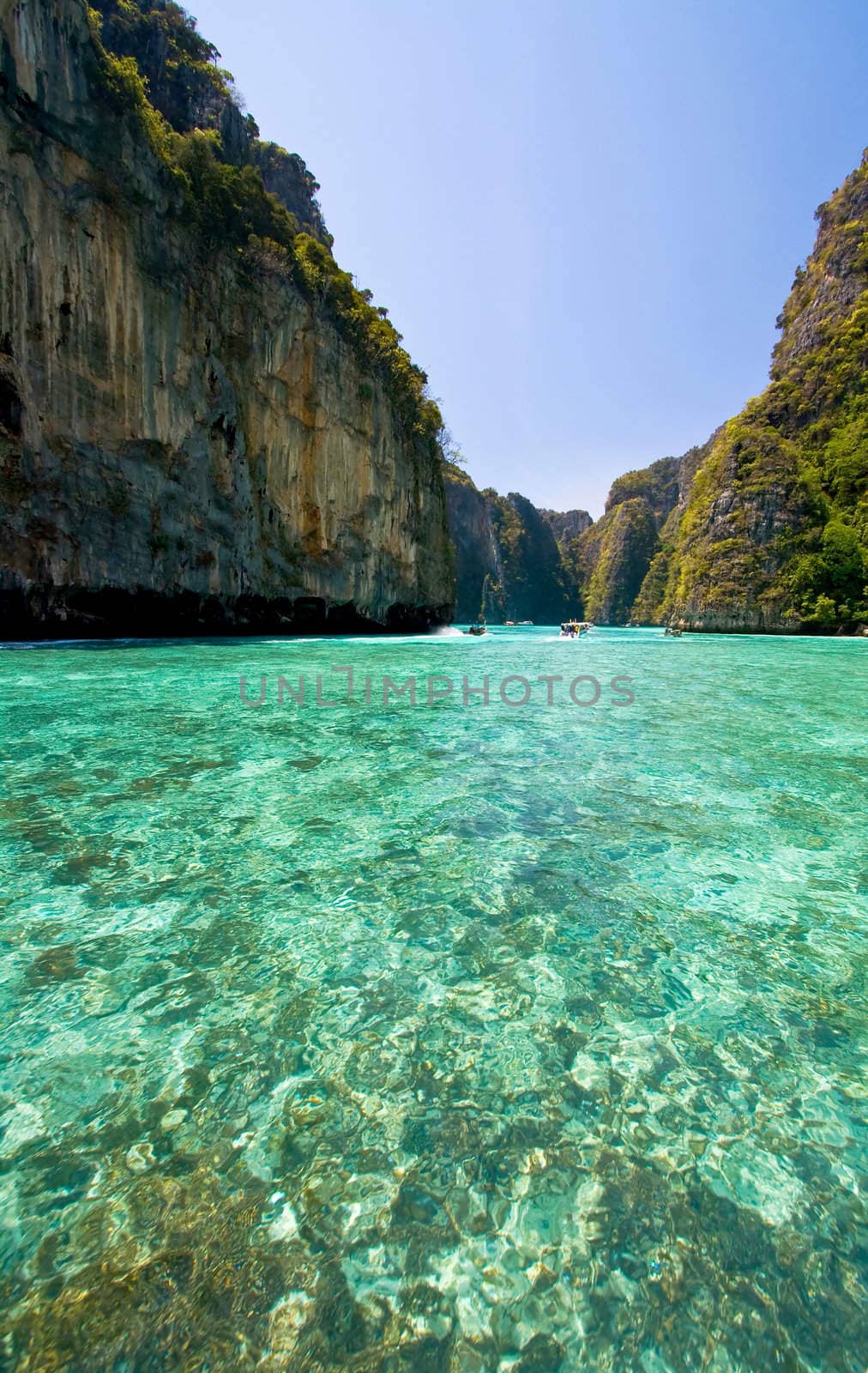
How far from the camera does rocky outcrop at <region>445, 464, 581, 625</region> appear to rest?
328ft

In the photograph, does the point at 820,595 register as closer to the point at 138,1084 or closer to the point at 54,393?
the point at 54,393

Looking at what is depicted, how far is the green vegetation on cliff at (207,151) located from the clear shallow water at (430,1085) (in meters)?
30.8

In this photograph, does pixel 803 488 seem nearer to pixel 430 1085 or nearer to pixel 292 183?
pixel 292 183

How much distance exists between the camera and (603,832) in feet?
13.4

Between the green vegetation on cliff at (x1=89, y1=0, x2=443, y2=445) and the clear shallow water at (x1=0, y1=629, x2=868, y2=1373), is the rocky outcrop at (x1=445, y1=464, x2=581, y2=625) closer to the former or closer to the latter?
the green vegetation on cliff at (x1=89, y1=0, x2=443, y2=445)

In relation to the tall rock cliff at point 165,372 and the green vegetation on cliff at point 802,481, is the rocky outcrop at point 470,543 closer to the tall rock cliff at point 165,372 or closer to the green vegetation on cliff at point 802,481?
the green vegetation on cliff at point 802,481

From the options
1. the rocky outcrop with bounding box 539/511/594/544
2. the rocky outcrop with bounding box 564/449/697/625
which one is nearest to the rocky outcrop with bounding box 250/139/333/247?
the rocky outcrop with bounding box 564/449/697/625

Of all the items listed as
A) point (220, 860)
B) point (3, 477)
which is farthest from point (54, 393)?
point (220, 860)

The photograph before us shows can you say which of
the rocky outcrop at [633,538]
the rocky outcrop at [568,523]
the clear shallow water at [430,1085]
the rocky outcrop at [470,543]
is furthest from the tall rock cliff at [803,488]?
the rocky outcrop at [568,523]

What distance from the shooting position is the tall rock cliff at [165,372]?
19781 millimetres

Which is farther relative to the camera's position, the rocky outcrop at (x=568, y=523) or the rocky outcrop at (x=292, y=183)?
the rocky outcrop at (x=568, y=523)

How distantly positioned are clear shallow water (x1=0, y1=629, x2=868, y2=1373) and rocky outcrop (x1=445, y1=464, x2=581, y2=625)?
97.1 m

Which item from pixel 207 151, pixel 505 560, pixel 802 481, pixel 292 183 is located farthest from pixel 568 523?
pixel 207 151

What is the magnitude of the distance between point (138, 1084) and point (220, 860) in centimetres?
170
